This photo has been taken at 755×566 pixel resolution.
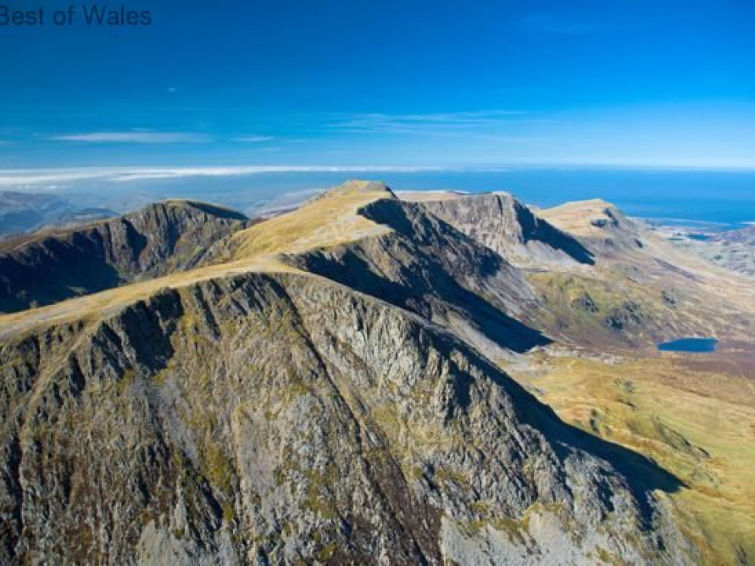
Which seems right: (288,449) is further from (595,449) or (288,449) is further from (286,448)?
(595,449)

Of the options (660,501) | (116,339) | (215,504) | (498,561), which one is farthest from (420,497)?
(116,339)

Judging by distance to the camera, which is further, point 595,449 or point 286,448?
point 595,449

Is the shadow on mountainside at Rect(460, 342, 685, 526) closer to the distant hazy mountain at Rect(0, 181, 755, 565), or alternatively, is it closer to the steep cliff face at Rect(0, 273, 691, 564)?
the steep cliff face at Rect(0, 273, 691, 564)

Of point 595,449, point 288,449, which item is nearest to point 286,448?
point 288,449

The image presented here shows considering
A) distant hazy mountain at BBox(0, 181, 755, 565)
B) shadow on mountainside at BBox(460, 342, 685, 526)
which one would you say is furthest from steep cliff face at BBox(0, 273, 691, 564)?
shadow on mountainside at BBox(460, 342, 685, 526)

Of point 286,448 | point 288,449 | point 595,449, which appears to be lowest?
point 595,449

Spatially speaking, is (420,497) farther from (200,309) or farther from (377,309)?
Answer: (200,309)

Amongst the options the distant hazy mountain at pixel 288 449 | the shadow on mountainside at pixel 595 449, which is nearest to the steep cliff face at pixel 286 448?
the distant hazy mountain at pixel 288 449

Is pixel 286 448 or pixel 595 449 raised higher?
pixel 286 448

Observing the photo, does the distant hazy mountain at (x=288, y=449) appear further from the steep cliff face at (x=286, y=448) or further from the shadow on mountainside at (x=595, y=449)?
the shadow on mountainside at (x=595, y=449)
